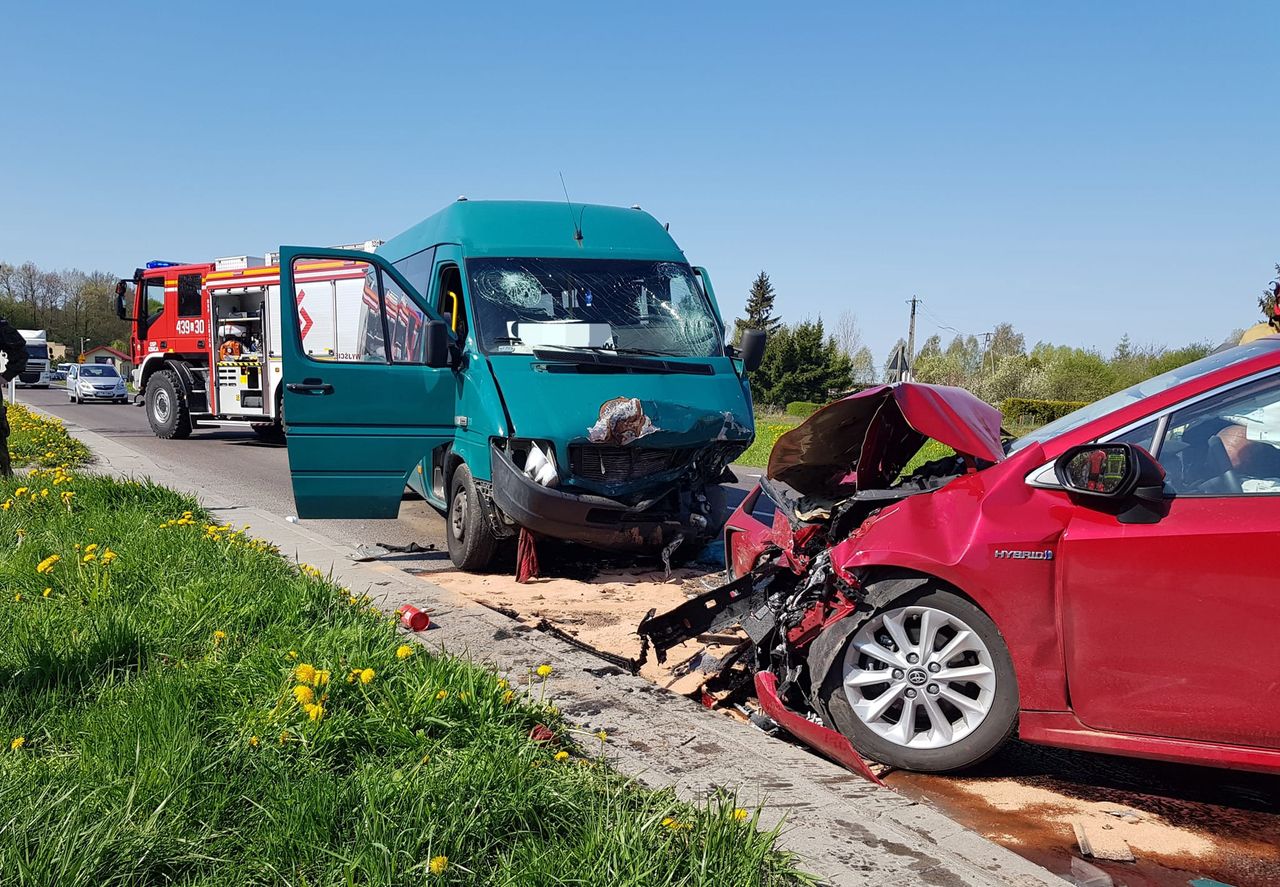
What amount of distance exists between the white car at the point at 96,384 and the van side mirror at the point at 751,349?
37876mm

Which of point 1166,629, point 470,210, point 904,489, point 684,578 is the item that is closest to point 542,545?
point 684,578

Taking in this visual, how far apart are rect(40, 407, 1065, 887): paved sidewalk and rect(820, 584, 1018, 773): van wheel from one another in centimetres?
33

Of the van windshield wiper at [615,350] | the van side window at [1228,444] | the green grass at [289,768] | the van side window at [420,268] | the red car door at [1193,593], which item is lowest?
the green grass at [289,768]

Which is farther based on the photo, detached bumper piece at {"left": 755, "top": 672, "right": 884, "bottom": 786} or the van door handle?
the van door handle

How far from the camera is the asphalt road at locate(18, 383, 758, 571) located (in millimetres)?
8969

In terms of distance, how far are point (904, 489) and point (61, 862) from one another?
3.30 meters

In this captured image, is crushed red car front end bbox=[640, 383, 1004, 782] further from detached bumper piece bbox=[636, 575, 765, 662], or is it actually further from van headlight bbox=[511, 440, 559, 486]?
van headlight bbox=[511, 440, 559, 486]

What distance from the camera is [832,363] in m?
53.7

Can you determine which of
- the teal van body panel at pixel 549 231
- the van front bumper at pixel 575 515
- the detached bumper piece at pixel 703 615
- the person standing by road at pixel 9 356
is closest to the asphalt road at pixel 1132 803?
the detached bumper piece at pixel 703 615

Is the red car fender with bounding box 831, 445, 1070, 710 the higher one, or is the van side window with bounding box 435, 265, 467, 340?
the van side window with bounding box 435, 265, 467, 340

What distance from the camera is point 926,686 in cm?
375

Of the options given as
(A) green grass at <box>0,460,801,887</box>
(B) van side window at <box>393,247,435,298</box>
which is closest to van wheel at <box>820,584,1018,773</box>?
(A) green grass at <box>0,460,801,887</box>

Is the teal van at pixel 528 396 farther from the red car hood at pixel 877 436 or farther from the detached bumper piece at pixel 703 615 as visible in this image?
the detached bumper piece at pixel 703 615

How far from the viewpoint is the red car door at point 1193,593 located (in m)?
3.19
